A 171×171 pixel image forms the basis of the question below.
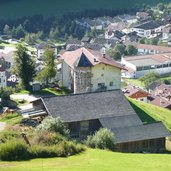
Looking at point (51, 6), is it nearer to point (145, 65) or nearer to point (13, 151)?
point (145, 65)

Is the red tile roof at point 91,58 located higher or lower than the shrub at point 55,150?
higher

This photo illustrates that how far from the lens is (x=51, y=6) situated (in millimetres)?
117188

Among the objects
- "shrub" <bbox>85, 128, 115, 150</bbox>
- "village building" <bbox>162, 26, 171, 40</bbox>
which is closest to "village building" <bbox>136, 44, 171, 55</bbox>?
"village building" <bbox>162, 26, 171, 40</bbox>

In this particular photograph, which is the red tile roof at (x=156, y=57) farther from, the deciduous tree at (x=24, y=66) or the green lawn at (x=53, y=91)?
the deciduous tree at (x=24, y=66)

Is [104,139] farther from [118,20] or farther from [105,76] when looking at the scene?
[118,20]

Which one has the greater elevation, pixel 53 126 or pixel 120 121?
pixel 53 126

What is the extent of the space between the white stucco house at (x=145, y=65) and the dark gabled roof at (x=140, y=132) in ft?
140

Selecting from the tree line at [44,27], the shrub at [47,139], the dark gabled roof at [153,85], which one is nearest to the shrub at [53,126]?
the shrub at [47,139]

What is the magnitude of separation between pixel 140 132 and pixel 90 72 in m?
8.41

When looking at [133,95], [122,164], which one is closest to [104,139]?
[122,164]

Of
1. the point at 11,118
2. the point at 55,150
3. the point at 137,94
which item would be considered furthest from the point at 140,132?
the point at 137,94

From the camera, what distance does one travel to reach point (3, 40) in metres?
88.9

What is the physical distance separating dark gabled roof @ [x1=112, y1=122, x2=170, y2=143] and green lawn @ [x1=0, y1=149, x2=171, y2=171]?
495 cm

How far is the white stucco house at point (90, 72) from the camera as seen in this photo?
3219 centimetres
